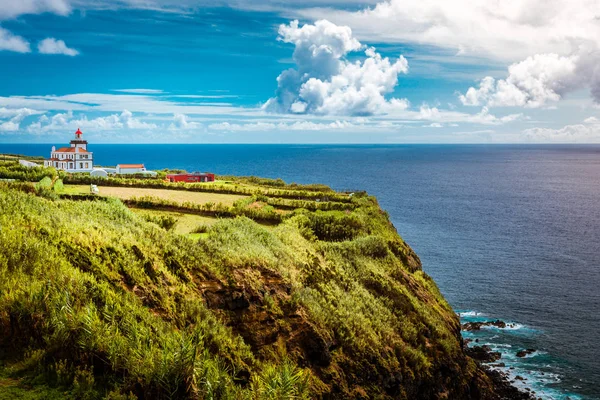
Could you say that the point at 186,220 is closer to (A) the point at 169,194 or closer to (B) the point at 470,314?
(A) the point at 169,194

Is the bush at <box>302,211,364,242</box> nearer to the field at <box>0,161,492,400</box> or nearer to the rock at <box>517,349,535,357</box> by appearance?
the field at <box>0,161,492,400</box>

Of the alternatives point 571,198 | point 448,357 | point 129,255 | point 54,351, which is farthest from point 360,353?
point 571,198

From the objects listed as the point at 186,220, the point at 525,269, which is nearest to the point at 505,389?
the point at 186,220

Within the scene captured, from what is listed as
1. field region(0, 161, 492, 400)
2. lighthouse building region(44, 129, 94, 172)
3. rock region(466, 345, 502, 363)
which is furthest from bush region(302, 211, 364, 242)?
lighthouse building region(44, 129, 94, 172)

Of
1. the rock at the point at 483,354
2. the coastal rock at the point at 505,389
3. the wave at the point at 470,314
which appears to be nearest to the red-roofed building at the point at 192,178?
the wave at the point at 470,314

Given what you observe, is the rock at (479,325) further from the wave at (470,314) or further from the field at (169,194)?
the field at (169,194)

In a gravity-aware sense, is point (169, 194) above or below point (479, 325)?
above
